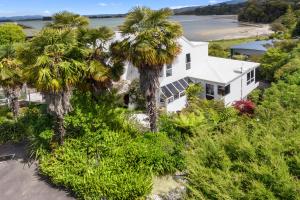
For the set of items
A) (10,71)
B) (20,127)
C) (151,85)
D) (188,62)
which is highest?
(10,71)

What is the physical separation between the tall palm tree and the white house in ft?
28.3

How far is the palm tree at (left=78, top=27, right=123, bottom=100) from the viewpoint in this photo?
16547mm

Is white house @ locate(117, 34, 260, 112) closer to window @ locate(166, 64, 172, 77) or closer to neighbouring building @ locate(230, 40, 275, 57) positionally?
window @ locate(166, 64, 172, 77)

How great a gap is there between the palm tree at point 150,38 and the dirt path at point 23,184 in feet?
23.6

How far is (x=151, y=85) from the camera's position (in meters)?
17.6

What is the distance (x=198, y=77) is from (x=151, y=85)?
40.8ft

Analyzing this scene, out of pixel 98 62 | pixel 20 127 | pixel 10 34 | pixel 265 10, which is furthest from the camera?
pixel 265 10

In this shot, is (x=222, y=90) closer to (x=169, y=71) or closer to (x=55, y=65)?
(x=169, y=71)

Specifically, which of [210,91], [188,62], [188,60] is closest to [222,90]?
[210,91]

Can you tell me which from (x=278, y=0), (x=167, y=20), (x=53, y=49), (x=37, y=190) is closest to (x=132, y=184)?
(x=37, y=190)

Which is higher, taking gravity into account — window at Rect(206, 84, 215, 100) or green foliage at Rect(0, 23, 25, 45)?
green foliage at Rect(0, 23, 25, 45)

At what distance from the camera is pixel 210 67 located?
102 feet

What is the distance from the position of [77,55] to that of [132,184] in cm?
683

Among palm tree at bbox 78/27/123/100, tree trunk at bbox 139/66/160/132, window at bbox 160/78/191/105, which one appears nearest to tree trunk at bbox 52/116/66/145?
palm tree at bbox 78/27/123/100
